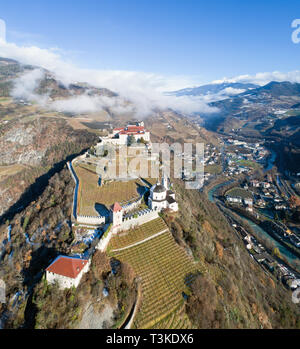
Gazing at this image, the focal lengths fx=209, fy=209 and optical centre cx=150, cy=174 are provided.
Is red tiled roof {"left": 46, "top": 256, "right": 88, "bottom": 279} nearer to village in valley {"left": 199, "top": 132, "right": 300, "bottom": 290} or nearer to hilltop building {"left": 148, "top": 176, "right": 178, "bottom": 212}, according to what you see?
hilltop building {"left": 148, "top": 176, "right": 178, "bottom": 212}

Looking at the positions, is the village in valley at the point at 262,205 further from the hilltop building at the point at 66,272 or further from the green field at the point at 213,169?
the hilltop building at the point at 66,272

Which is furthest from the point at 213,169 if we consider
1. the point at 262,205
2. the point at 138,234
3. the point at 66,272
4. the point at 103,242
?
the point at 66,272

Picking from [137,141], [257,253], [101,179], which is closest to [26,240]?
[101,179]

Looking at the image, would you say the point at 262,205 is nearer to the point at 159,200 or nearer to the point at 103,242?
the point at 159,200

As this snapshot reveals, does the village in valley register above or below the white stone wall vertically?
below

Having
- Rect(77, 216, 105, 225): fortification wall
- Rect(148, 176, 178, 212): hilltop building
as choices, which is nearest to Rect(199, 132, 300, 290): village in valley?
Rect(148, 176, 178, 212): hilltop building

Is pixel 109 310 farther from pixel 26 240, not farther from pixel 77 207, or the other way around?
pixel 26 240
